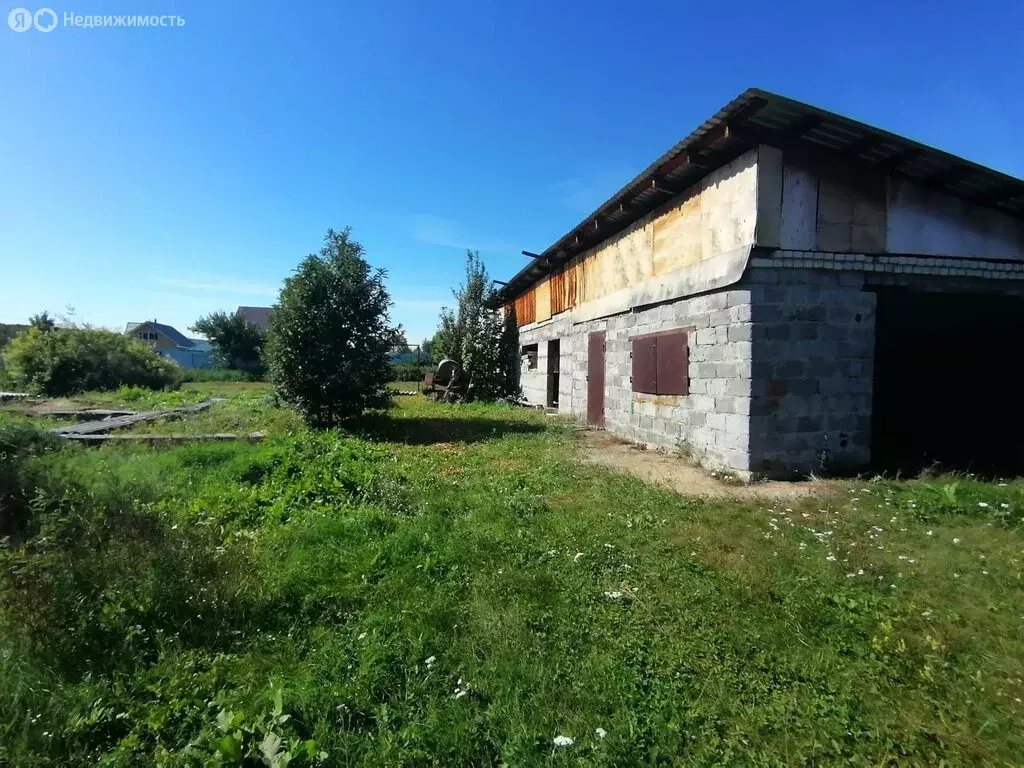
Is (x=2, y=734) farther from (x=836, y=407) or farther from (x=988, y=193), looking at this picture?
(x=988, y=193)

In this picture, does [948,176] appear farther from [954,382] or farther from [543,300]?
[543,300]

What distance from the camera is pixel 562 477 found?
683cm

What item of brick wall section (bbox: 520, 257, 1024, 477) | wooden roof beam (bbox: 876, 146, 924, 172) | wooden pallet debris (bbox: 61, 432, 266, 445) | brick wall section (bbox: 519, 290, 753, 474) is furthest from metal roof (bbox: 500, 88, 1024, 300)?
wooden pallet debris (bbox: 61, 432, 266, 445)

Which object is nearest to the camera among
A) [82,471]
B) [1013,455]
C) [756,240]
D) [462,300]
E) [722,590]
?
[722,590]

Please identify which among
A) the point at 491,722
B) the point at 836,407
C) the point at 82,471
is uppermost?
the point at 836,407

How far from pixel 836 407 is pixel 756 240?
2.34 metres

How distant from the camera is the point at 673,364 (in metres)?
8.10

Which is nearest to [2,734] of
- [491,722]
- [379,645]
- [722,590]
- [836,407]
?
[379,645]

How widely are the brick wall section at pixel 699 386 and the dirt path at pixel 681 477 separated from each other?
0.97 feet

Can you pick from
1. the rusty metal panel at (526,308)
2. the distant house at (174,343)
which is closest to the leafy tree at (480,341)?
the rusty metal panel at (526,308)

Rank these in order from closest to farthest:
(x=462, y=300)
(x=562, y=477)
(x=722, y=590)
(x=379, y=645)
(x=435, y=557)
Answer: (x=379, y=645), (x=722, y=590), (x=435, y=557), (x=562, y=477), (x=462, y=300)

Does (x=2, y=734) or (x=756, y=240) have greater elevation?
(x=756, y=240)

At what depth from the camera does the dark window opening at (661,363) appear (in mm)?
7852

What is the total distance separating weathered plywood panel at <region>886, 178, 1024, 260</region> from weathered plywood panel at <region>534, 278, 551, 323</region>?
9.91 meters
